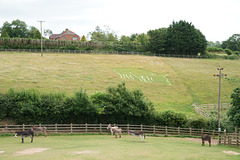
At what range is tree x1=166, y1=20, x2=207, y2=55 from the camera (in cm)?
10569

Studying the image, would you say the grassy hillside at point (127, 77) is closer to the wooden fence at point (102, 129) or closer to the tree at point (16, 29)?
the wooden fence at point (102, 129)

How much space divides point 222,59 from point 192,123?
76167mm

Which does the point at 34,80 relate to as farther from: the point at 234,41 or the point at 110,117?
the point at 234,41

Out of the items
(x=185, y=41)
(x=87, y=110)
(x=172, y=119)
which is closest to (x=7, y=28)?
(x=185, y=41)

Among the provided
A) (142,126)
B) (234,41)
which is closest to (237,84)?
(142,126)

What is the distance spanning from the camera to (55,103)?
33406 millimetres

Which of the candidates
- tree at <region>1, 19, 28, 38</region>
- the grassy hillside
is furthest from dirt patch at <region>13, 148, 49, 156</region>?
tree at <region>1, 19, 28, 38</region>

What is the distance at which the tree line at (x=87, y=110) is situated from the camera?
106 ft

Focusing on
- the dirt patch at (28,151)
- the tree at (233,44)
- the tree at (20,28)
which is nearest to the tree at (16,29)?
the tree at (20,28)

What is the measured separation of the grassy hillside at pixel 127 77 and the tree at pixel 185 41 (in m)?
16.4

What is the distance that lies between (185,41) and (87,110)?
264 ft

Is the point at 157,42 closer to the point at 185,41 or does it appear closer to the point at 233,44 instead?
the point at 185,41

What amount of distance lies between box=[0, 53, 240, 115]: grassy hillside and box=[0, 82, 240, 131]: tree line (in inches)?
356

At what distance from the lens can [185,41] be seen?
10644 centimetres
